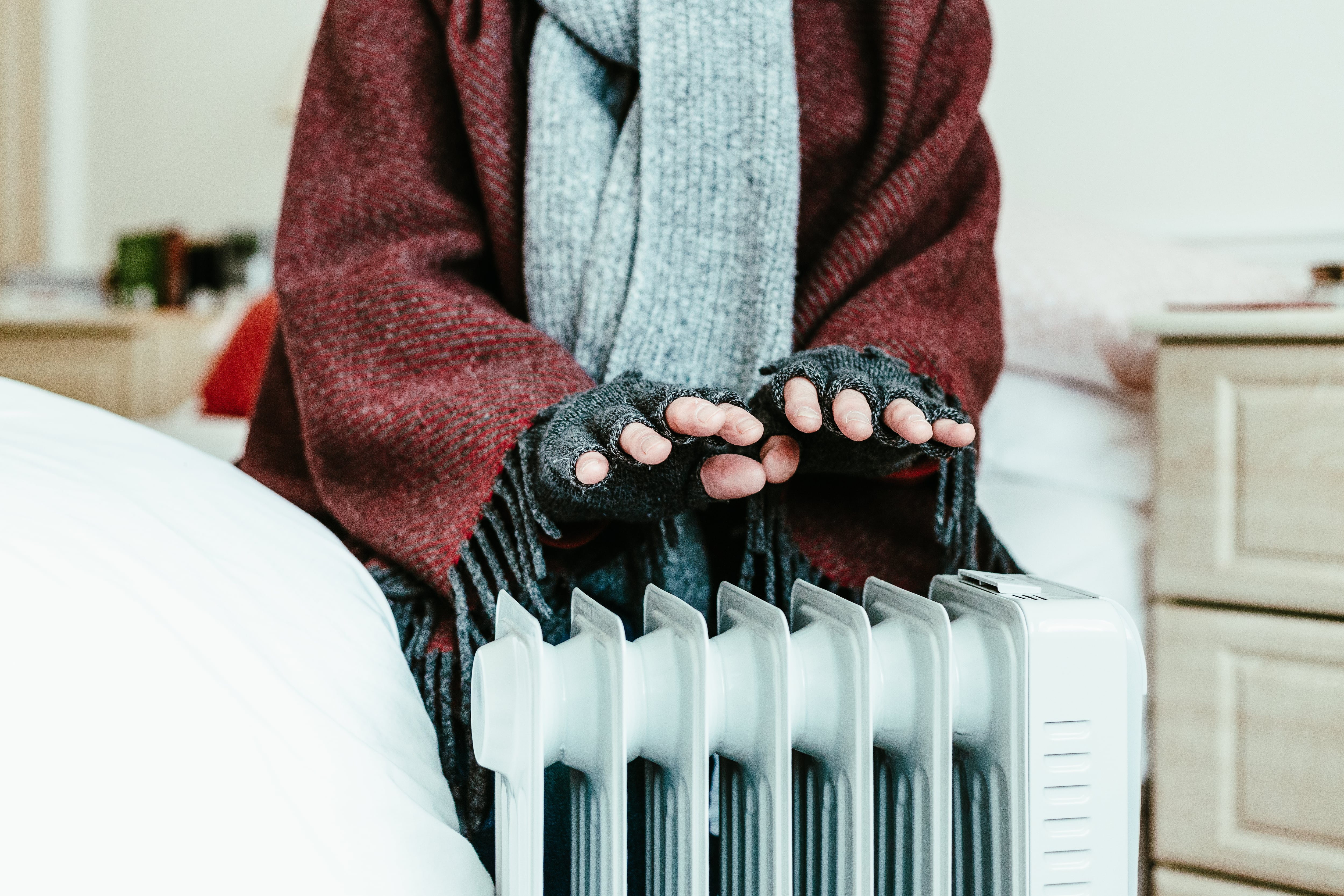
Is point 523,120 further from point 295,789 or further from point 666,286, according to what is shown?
point 295,789

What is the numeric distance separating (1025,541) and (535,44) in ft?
1.74

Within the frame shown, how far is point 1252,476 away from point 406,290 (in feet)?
2.10

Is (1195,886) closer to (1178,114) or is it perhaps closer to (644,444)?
(644,444)

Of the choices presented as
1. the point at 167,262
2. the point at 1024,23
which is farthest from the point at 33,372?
the point at 1024,23

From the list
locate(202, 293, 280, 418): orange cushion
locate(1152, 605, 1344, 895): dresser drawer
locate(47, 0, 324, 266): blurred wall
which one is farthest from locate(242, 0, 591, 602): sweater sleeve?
locate(47, 0, 324, 266): blurred wall

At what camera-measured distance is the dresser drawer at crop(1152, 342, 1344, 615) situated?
0.71 metres

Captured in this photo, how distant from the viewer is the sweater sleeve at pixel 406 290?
0.56 metres

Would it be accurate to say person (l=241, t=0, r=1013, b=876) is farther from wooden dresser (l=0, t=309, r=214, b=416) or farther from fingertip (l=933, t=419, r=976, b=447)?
wooden dresser (l=0, t=309, r=214, b=416)

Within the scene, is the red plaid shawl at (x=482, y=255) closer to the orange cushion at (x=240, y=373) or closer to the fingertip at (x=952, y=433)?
the fingertip at (x=952, y=433)

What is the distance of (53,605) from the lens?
349mm

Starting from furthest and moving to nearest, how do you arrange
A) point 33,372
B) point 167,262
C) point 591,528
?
point 167,262 < point 33,372 < point 591,528

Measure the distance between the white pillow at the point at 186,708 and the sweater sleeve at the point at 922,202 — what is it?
1.17 feet

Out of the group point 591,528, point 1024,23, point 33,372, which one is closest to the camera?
point 591,528

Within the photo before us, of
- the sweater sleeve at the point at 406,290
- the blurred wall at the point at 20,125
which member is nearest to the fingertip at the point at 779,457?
the sweater sleeve at the point at 406,290
